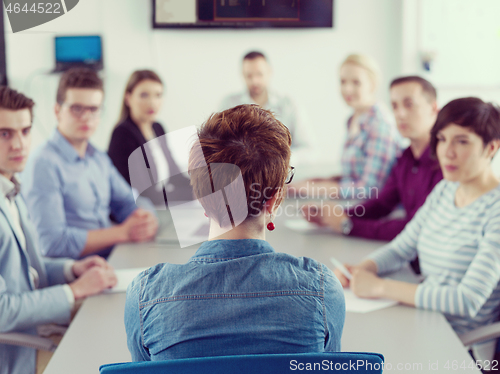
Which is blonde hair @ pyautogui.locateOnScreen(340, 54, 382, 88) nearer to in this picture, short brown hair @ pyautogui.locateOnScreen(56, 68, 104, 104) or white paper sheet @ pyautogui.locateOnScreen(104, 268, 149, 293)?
short brown hair @ pyautogui.locateOnScreen(56, 68, 104, 104)

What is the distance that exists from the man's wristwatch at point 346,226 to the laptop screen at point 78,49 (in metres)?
2.48

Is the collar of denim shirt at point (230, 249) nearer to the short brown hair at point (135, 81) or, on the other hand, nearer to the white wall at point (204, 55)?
the short brown hair at point (135, 81)

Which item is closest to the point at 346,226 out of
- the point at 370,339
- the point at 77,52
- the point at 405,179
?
the point at 405,179

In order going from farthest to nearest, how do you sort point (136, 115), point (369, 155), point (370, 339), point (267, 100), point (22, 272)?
point (267, 100) < point (136, 115) < point (369, 155) < point (22, 272) < point (370, 339)

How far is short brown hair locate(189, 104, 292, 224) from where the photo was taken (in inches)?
29.5

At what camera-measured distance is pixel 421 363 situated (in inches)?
37.7

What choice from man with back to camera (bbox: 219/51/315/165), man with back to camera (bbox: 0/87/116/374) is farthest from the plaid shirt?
man with back to camera (bbox: 0/87/116/374)

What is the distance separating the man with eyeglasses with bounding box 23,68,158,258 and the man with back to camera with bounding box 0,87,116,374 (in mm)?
277

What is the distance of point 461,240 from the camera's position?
130 cm

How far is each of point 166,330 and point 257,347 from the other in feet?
0.47

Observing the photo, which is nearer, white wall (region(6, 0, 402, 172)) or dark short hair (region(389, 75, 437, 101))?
dark short hair (region(389, 75, 437, 101))

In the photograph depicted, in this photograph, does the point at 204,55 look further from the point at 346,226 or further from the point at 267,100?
the point at 346,226

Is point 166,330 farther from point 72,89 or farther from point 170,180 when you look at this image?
point 72,89

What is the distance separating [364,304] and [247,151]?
2.19 ft
